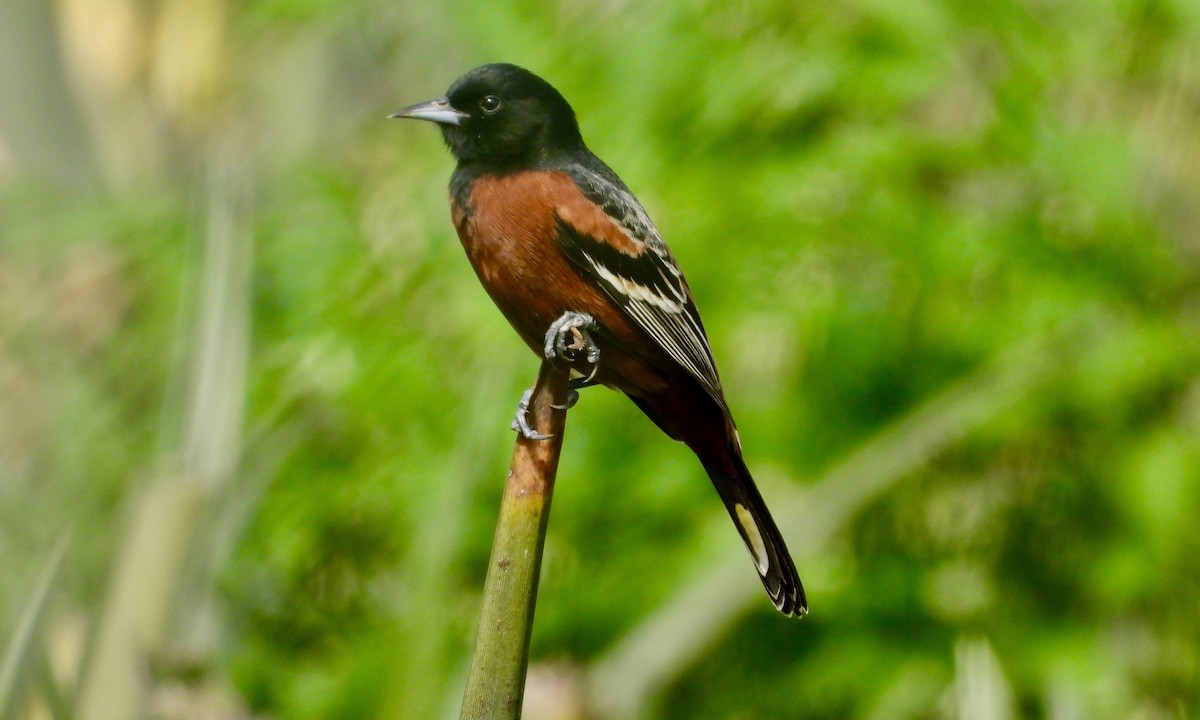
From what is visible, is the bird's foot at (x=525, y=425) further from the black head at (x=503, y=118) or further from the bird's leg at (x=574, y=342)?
the black head at (x=503, y=118)

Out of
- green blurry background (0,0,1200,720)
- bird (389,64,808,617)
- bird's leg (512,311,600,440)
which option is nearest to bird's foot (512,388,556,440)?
bird's leg (512,311,600,440)

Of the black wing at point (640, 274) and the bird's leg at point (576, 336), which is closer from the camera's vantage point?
the bird's leg at point (576, 336)

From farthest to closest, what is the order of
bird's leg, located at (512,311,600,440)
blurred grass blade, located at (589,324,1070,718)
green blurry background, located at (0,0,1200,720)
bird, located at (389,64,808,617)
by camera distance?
green blurry background, located at (0,0,1200,720) < blurred grass blade, located at (589,324,1070,718) < bird, located at (389,64,808,617) < bird's leg, located at (512,311,600,440)

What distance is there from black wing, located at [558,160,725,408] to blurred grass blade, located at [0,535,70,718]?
2.63 feet

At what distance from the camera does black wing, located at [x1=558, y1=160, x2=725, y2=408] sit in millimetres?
1841

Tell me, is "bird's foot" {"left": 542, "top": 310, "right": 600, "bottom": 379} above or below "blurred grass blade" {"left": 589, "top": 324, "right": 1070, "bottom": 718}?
below

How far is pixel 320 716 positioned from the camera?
11.2ft

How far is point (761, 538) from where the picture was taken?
1734 millimetres

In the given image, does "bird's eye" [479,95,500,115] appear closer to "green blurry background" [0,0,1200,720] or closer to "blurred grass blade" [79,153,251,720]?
"blurred grass blade" [79,153,251,720]

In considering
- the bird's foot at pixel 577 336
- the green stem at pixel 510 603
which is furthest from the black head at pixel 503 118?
the green stem at pixel 510 603

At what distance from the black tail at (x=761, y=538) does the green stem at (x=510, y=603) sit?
1.64 ft

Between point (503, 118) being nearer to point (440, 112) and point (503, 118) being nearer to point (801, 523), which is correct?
point (440, 112)

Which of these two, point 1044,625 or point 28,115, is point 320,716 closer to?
point 1044,625

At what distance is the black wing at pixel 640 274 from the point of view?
6.04ft
